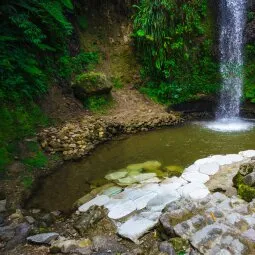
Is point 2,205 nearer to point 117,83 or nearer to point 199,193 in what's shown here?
point 199,193

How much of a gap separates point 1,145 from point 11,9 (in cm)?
339

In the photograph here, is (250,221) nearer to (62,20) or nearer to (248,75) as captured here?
(62,20)

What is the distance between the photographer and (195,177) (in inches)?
225

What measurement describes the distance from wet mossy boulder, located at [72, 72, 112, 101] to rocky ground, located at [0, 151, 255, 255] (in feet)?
14.2

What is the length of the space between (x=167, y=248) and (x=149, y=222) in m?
0.71

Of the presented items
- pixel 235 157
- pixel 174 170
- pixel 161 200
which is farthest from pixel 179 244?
pixel 235 157

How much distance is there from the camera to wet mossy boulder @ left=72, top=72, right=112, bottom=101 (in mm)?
9469

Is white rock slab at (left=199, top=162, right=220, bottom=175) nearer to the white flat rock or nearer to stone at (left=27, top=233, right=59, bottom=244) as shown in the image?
the white flat rock

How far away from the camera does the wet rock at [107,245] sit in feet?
12.9

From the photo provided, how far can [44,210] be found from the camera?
519cm

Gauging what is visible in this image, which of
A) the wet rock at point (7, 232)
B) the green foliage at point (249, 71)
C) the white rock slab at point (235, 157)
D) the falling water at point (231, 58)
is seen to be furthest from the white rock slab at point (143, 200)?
the green foliage at point (249, 71)

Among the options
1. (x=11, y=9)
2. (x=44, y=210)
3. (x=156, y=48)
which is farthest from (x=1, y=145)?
(x=156, y=48)

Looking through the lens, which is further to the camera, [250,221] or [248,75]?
[248,75]

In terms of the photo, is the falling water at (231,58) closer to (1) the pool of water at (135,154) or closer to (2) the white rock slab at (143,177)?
(1) the pool of water at (135,154)
